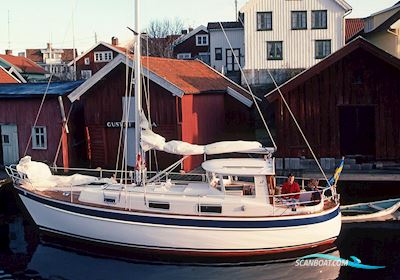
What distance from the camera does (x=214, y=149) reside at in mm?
17906

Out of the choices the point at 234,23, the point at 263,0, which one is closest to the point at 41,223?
the point at 263,0

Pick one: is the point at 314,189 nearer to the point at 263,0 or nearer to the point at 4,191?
the point at 4,191

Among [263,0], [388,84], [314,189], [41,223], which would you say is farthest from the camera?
[263,0]

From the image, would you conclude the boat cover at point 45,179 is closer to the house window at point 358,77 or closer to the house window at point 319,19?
the house window at point 358,77

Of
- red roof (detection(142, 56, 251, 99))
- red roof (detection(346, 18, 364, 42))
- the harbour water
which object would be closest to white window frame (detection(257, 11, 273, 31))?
red roof (detection(142, 56, 251, 99))

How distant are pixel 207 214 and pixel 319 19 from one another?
29.3 meters

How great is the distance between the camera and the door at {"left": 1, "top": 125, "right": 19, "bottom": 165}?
1065 inches

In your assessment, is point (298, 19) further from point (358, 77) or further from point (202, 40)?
point (358, 77)

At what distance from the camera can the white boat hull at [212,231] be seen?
1597 cm

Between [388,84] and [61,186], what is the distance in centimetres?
1404

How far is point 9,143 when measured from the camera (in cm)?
2722

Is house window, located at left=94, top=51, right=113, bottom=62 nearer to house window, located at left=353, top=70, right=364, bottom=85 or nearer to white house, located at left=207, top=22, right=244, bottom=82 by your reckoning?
white house, located at left=207, top=22, right=244, bottom=82

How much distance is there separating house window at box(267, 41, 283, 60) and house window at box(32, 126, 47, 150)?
21.3m

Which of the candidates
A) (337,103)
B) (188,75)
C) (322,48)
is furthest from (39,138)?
(322,48)
